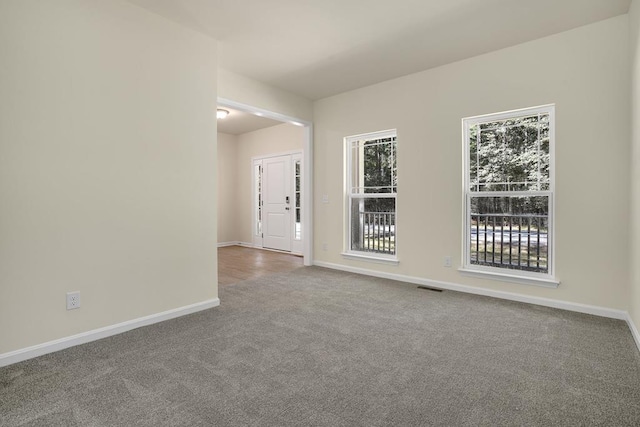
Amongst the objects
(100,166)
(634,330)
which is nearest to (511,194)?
(634,330)

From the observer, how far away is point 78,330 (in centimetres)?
251

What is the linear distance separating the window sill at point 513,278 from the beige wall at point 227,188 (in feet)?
18.1

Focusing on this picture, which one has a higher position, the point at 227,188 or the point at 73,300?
the point at 227,188

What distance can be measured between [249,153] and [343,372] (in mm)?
6407

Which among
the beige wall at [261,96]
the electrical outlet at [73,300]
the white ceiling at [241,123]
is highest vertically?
the white ceiling at [241,123]

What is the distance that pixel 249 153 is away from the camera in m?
7.77

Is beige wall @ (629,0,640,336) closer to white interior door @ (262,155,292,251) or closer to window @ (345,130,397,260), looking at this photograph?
window @ (345,130,397,260)

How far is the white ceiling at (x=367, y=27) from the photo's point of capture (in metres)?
2.76

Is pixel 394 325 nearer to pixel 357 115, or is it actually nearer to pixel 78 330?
pixel 78 330

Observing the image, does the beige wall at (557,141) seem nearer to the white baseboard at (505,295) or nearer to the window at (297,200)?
the white baseboard at (505,295)

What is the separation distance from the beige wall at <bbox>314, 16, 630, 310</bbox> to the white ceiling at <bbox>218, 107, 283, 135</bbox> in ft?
7.17

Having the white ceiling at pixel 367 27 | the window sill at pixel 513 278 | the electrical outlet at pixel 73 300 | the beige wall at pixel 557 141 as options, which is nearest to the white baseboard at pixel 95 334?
the electrical outlet at pixel 73 300

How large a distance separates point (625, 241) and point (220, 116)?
553cm

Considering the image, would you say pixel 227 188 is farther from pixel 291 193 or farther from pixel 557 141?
pixel 557 141
